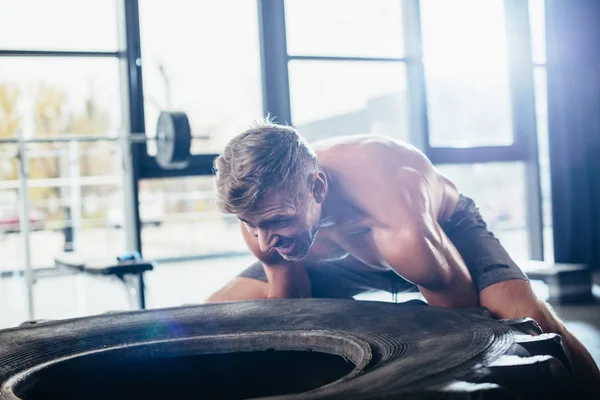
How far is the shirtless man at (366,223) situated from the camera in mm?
1569

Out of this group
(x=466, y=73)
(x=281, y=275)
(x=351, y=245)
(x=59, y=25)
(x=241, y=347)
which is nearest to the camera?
(x=241, y=347)

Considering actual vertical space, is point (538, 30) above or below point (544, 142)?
above

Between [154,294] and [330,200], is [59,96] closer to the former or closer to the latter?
[154,294]

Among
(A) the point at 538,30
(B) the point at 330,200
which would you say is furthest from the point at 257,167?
(A) the point at 538,30

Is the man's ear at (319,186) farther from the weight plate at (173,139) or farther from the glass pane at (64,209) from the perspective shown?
the glass pane at (64,209)

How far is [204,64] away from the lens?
13.4 feet

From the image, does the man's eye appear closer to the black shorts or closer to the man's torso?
the man's torso

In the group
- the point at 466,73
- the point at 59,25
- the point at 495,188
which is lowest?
the point at 495,188

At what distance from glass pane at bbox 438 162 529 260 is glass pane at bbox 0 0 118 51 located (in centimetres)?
240

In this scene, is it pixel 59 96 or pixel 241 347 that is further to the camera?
pixel 59 96

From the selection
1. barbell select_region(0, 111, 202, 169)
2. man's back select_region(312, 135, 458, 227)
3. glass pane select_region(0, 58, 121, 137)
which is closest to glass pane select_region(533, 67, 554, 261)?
barbell select_region(0, 111, 202, 169)

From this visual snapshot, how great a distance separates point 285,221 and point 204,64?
2714 millimetres

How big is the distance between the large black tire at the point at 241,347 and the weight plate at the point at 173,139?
172 cm

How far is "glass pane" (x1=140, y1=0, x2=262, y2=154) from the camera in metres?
3.90
